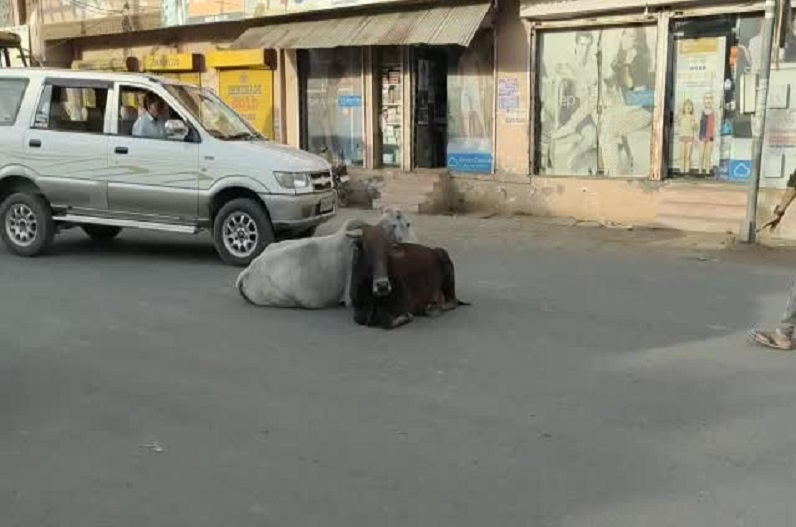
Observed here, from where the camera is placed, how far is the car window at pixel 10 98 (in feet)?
35.9

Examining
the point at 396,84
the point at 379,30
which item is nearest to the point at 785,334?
the point at 379,30

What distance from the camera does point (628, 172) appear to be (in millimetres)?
14367

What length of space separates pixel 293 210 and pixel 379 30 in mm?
6962

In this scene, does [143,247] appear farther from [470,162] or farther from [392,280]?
[470,162]

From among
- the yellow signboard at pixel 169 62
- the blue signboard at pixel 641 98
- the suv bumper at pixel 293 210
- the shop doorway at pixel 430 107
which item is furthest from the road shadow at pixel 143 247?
the yellow signboard at pixel 169 62

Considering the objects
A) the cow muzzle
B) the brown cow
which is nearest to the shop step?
the brown cow

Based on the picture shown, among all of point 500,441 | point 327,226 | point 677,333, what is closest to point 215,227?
point 327,226

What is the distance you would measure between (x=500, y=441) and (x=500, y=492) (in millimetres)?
673

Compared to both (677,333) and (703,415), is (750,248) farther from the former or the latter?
(703,415)

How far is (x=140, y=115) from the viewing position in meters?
10.6

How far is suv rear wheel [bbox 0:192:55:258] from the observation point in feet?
35.4

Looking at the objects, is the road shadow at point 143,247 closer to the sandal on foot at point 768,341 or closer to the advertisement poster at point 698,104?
the sandal on foot at point 768,341

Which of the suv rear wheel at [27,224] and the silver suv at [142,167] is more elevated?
the silver suv at [142,167]

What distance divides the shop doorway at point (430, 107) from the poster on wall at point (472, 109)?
517 mm
